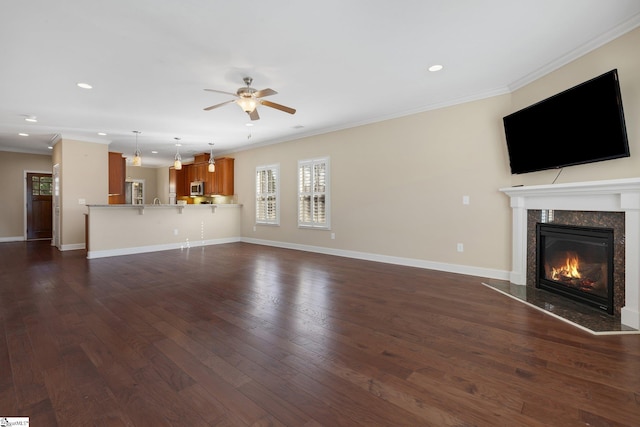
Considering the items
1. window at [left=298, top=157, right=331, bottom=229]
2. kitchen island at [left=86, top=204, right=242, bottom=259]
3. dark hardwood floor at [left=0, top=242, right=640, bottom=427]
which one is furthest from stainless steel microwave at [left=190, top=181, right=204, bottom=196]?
dark hardwood floor at [left=0, top=242, right=640, bottom=427]

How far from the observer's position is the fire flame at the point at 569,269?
338 centimetres

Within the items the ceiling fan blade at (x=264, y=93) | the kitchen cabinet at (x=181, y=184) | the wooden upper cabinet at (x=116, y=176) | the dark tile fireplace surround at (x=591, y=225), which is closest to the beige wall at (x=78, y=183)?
the wooden upper cabinet at (x=116, y=176)

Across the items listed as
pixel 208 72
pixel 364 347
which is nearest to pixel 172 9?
pixel 208 72

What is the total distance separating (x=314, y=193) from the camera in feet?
22.2

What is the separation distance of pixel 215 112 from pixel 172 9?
9.38 ft

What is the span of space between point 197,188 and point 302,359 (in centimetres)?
833

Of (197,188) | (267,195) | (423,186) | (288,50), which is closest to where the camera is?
(288,50)

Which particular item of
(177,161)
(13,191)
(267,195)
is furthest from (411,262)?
(13,191)

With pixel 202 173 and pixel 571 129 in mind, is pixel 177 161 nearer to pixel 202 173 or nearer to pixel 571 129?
pixel 202 173

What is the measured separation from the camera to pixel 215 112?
207 inches

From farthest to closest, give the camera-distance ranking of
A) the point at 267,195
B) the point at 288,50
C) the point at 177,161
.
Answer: the point at 267,195
the point at 177,161
the point at 288,50

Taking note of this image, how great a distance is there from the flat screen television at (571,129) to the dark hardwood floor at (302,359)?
67.1 inches

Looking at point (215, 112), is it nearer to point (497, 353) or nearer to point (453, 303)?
point (453, 303)

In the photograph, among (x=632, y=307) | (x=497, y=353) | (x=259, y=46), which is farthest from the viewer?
(x=259, y=46)
